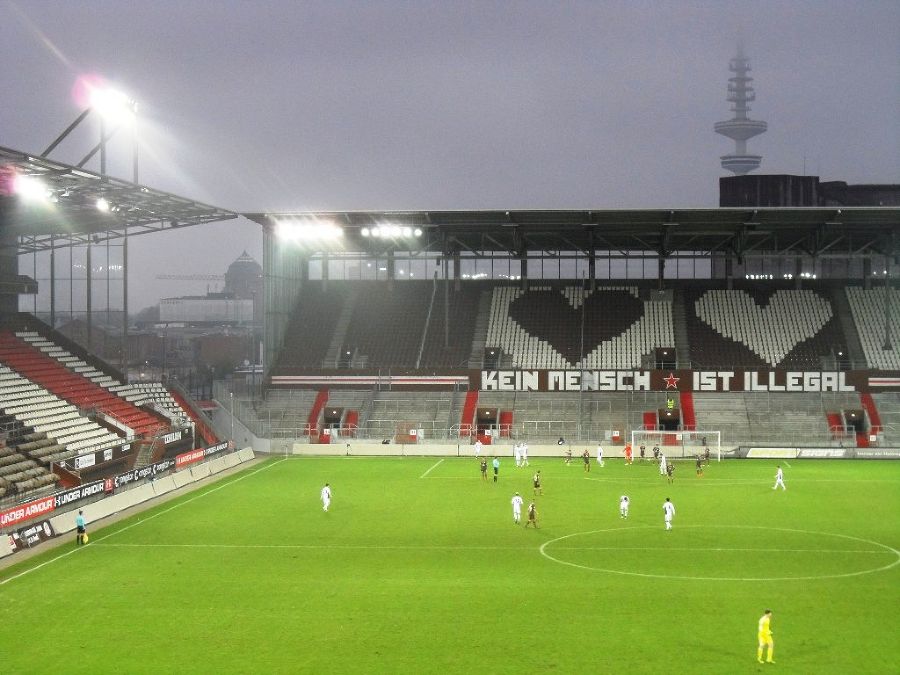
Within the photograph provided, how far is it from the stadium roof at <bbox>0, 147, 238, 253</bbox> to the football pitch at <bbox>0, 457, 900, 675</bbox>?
1545 centimetres

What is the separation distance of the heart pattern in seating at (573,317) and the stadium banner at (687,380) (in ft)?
8.94

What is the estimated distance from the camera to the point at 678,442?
2667 inches

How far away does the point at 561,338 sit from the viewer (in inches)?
3182

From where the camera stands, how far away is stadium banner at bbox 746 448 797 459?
65.5 meters

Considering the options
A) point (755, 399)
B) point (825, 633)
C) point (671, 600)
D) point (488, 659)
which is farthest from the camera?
point (755, 399)

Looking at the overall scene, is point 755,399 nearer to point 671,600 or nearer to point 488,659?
point 671,600

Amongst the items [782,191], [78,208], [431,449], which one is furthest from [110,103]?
[782,191]

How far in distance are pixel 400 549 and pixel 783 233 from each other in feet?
168

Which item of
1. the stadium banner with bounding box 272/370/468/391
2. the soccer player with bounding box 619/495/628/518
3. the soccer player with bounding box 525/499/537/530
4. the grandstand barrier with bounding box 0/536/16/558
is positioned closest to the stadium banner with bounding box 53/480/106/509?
the grandstand barrier with bounding box 0/536/16/558

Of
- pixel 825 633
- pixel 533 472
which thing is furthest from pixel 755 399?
pixel 825 633

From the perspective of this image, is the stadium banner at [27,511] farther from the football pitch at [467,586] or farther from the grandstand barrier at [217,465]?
the grandstand barrier at [217,465]

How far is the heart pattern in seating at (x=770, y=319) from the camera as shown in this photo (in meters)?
78.1

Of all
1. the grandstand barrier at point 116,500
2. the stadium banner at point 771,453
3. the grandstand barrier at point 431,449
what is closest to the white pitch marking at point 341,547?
the grandstand barrier at point 116,500

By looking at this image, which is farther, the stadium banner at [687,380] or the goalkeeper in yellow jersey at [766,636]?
the stadium banner at [687,380]
